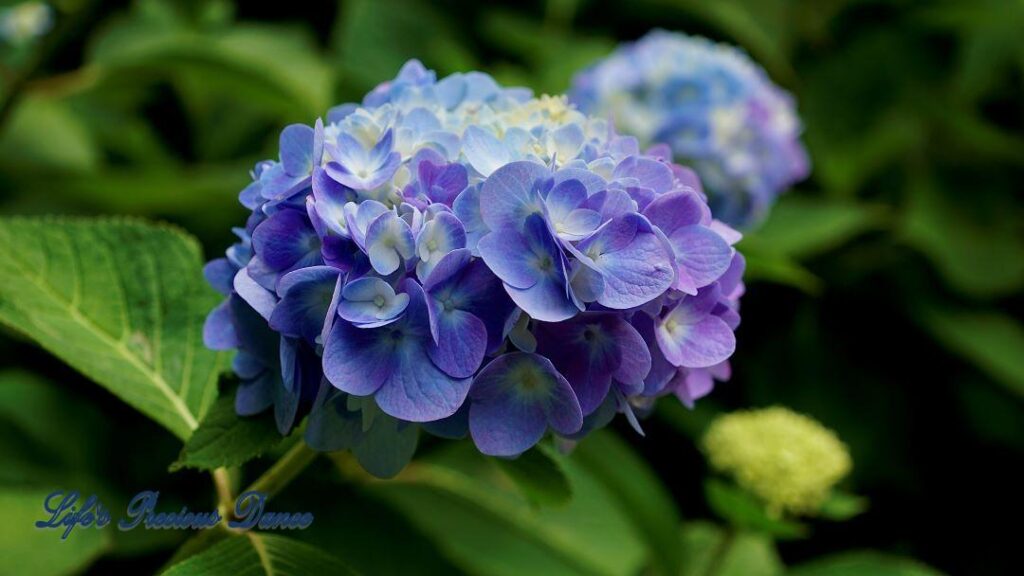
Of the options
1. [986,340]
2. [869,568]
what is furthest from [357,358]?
[986,340]

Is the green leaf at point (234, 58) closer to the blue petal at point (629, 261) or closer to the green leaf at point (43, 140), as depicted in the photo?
the green leaf at point (43, 140)

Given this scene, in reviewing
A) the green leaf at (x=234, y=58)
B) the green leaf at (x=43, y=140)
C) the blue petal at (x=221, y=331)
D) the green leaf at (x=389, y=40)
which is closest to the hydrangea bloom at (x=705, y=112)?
the green leaf at (x=389, y=40)

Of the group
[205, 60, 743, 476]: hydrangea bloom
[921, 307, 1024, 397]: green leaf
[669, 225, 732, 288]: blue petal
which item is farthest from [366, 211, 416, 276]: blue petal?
[921, 307, 1024, 397]: green leaf

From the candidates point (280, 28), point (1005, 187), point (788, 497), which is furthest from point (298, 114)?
point (1005, 187)

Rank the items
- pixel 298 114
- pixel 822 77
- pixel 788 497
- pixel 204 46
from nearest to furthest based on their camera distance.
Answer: pixel 788 497 < pixel 204 46 < pixel 298 114 < pixel 822 77

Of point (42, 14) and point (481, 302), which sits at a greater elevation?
point (481, 302)

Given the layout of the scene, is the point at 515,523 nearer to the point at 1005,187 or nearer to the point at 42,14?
the point at 42,14
